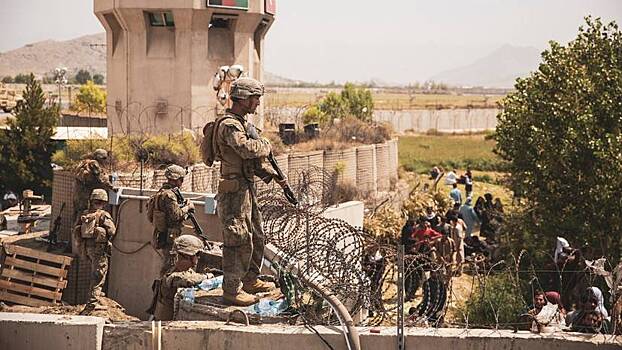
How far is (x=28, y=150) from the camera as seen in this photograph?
2080 centimetres

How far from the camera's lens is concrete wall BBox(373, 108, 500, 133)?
69750 millimetres

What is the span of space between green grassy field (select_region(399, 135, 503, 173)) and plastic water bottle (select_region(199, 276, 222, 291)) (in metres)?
26.5

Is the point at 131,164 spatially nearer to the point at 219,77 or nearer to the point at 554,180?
the point at 219,77

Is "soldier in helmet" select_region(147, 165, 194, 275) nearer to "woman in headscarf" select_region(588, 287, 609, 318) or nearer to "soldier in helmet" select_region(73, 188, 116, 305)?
"soldier in helmet" select_region(73, 188, 116, 305)

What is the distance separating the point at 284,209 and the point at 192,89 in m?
13.3

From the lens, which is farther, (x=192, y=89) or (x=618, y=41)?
(x=192, y=89)

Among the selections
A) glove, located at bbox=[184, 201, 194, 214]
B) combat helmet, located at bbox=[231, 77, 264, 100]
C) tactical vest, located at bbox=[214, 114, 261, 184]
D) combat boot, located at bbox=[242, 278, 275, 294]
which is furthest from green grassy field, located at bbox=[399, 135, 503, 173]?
combat helmet, located at bbox=[231, 77, 264, 100]

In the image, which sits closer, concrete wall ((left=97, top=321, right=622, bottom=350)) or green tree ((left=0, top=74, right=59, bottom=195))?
concrete wall ((left=97, top=321, right=622, bottom=350))

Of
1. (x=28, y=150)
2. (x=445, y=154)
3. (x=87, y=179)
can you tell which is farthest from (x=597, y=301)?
(x=445, y=154)

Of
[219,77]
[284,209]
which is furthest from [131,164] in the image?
[284,209]

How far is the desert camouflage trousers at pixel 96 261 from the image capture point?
31.0 feet

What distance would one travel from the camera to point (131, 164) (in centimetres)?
1416

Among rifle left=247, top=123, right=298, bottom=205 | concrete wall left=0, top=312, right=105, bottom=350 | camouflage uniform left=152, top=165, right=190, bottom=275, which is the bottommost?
concrete wall left=0, top=312, right=105, bottom=350

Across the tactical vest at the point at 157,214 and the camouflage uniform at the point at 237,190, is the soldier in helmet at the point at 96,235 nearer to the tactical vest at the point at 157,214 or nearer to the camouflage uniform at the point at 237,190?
the tactical vest at the point at 157,214
